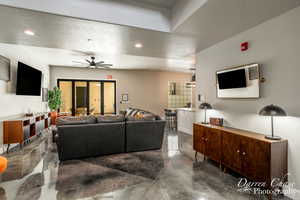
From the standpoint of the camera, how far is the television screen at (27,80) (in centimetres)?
429

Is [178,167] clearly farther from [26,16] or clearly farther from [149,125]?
[26,16]

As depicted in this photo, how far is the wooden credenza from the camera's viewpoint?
6.69 ft

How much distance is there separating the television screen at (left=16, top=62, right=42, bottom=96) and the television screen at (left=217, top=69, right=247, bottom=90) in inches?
206

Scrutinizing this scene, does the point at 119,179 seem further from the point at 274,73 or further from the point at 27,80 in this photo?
the point at 27,80

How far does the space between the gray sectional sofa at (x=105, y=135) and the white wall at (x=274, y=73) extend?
183cm

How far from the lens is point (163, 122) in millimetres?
4035

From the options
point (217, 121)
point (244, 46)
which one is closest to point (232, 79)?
point (244, 46)

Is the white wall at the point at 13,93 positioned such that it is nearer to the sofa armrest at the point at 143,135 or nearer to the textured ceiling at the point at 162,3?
the sofa armrest at the point at 143,135

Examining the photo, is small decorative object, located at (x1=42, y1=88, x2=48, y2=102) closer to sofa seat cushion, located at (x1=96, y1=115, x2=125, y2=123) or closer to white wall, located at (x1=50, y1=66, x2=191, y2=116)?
white wall, located at (x1=50, y1=66, x2=191, y2=116)

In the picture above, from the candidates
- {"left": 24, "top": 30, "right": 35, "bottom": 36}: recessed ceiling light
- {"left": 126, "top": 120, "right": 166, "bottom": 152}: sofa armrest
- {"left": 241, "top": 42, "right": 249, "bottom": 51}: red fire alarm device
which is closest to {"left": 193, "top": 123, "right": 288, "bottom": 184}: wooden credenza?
{"left": 126, "top": 120, "right": 166, "bottom": 152}: sofa armrest

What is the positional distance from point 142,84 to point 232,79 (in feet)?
19.7

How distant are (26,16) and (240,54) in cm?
374

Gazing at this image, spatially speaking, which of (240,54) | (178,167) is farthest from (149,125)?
(240,54)

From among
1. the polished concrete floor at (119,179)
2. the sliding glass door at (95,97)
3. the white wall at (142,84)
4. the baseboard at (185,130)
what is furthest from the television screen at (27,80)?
the baseboard at (185,130)
